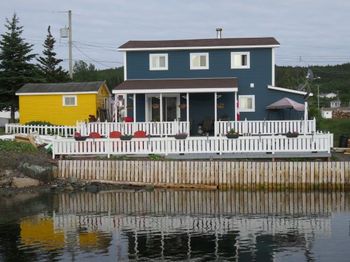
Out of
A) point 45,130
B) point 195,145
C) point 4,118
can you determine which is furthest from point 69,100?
point 4,118

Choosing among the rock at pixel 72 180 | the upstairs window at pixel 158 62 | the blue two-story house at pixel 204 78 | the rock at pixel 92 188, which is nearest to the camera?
the rock at pixel 92 188

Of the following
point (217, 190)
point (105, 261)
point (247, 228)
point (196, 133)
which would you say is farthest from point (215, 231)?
point (196, 133)

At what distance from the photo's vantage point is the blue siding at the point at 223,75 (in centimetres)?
3444

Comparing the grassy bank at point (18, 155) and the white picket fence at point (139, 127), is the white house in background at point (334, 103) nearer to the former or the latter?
the white picket fence at point (139, 127)

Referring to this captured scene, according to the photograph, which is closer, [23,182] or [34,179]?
[23,182]

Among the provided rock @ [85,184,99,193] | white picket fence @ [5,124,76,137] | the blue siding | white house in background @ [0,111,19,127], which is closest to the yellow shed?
white picket fence @ [5,124,76,137]

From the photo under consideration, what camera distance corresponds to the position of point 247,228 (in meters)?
17.6

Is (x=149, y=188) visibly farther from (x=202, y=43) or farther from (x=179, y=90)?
(x=202, y=43)

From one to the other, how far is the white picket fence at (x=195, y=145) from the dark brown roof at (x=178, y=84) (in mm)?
6276

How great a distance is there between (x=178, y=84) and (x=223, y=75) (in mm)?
3476

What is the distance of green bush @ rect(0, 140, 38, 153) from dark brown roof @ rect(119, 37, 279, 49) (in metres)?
9.64

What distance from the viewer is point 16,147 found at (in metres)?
28.2

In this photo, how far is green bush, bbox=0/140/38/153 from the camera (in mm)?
27702

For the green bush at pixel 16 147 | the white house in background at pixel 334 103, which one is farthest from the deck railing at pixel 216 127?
the white house in background at pixel 334 103
